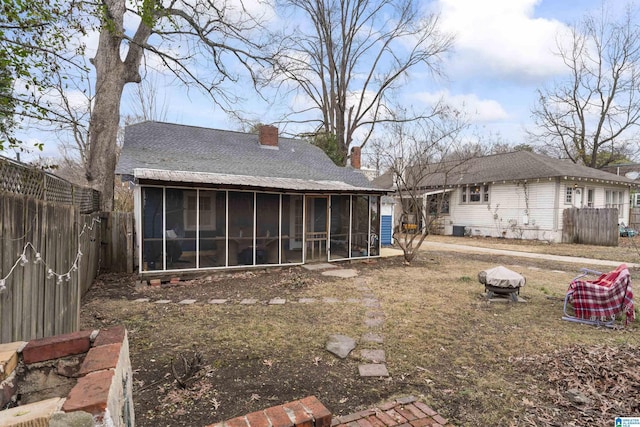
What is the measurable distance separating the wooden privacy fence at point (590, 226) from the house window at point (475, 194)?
13.6 feet

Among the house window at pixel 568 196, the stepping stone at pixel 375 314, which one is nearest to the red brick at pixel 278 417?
the stepping stone at pixel 375 314

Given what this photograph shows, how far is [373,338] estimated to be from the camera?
4.48 meters

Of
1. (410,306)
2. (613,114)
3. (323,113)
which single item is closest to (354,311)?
(410,306)

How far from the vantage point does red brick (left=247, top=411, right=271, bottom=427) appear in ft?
6.59

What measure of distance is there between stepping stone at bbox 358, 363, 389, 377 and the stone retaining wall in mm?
2354

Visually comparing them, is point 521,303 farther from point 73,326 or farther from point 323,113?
point 323,113

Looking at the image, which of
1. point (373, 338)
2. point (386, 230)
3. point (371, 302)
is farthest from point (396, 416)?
point (386, 230)

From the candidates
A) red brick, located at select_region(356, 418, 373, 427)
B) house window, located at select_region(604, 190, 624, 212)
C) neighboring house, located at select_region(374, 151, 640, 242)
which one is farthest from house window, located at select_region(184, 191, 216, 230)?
house window, located at select_region(604, 190, 624, 212)

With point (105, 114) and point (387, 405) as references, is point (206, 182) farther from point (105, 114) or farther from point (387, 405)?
point (387, 405)

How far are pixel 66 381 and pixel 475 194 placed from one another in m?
21.8

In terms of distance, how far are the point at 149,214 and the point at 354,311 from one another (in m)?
5.48

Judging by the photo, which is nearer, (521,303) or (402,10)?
(521,303)

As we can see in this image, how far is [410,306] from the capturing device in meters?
6.01

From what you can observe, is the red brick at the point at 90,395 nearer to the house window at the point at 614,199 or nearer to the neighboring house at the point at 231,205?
the neighboring house at the point at 231,205
